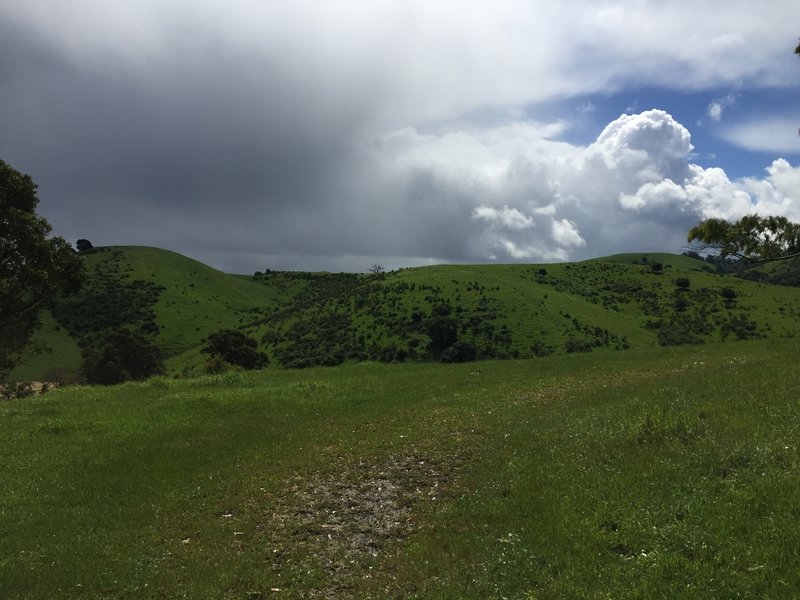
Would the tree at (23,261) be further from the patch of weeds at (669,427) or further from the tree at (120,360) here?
the tree at (120,360)

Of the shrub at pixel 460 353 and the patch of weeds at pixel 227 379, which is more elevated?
the patch of weeds at pixel 227 379

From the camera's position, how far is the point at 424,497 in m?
13.7

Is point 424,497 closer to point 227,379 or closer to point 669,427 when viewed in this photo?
point 669,427

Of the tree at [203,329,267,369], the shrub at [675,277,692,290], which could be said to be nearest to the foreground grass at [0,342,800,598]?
the tree at [203,329,267,369]

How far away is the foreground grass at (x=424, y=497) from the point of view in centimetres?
888

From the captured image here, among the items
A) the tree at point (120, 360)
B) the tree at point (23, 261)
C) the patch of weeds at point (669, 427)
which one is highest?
the tree at point (23, 261)

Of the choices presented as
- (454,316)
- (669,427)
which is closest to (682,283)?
(454,316)

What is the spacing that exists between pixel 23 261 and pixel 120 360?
66020mm

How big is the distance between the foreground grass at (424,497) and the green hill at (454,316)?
6689 centimetres

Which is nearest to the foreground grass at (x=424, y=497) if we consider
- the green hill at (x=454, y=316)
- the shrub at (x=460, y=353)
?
the shrub at (x=460, y=353)

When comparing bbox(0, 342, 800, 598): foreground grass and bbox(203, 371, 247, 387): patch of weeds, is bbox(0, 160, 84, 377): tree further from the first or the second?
bbox(203, 371, 247, 387): patch of weeds

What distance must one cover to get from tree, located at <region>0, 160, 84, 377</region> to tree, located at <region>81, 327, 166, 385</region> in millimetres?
57687

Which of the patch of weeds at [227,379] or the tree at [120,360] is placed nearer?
the patch of weeds at [227,379]

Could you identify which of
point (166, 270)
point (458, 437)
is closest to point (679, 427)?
point (458, 437)
